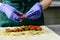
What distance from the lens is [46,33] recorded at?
987mm

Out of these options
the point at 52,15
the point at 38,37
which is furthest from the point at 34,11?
the point at 52,15

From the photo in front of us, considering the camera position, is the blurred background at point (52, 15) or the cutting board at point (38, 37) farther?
the blurred background at point (52, 15)

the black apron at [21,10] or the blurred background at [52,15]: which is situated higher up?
the black apron at [21,10]

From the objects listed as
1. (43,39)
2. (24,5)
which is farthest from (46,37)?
(24,5)

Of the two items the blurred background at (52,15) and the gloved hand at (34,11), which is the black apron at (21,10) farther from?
the blurred background at (52,15)

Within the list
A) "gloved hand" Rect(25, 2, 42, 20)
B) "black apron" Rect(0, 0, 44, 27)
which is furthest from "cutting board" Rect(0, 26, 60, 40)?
"black apron" Rect(0, 0, 44, 27)

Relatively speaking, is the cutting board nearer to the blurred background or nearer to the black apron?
the black apron

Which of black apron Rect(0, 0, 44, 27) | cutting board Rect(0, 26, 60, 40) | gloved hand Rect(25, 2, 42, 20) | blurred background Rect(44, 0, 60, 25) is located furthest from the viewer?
blurred background Rect(44, 0, 60, 25)

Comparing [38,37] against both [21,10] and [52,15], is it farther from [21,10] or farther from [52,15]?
[52,15]

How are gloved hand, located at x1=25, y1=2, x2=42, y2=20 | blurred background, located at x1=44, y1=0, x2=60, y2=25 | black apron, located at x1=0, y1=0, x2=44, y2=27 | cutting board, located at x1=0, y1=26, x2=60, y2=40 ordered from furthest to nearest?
blurred background, located at x1=44, y1=0, x2=60, y2=25, black apron, located at x1=0, y1=0, x2=44, y2=27, gloved hand, located at x1=25, y1=2, x2=42, y2=20, cutting board, located at x1=0, y1=26, x2=60, y2=40

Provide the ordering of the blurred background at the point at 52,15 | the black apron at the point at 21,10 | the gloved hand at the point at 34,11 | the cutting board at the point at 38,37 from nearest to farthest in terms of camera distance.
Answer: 1. the cutting board at the point at 38,37
2. the gloved hand at the point at 34,11
3. the black apron at the point at 21,10
4. the blurred background at the point at 52,15

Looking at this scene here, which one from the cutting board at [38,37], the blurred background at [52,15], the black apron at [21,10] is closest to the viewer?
the cutting board at [38,37]

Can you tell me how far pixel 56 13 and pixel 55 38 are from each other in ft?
3.04

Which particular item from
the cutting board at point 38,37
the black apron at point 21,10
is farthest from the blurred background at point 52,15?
the cutting board at point 38,37
